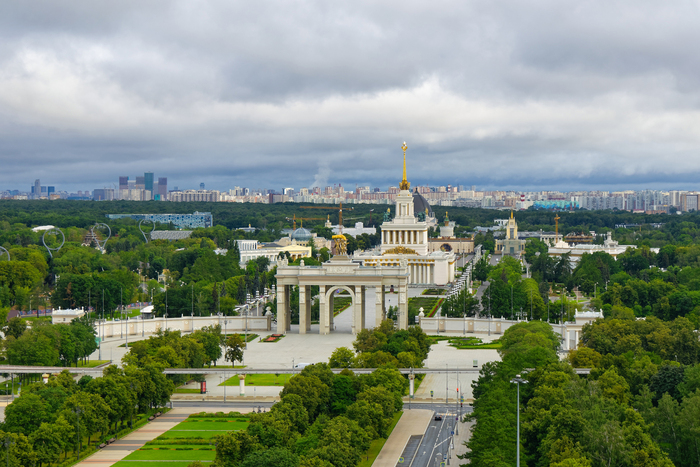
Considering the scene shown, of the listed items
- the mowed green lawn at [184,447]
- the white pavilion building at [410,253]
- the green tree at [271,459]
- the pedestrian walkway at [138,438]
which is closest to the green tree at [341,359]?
the pedestrian walkway at [138,438]

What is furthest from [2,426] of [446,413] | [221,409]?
[446,413]

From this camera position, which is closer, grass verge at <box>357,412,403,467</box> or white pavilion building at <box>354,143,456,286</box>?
grass verge at <box>357,412,403,467</box>

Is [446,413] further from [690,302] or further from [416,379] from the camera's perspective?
[690,302]

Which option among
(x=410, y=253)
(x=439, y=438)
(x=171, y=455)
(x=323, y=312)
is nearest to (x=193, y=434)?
(x=171, y=455)

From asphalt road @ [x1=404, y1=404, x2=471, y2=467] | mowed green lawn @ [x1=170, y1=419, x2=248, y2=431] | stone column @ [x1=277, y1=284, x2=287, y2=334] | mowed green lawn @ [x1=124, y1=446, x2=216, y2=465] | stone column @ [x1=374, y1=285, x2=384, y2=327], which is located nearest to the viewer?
asphalt road @ [x1=404, y1=404, x2=471, y2=467]

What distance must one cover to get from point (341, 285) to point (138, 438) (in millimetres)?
32369

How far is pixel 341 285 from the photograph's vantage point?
243ft

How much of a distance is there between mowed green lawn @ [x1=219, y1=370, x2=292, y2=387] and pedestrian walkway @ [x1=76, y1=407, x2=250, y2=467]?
5.81 m

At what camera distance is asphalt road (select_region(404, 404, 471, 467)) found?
39594 mm

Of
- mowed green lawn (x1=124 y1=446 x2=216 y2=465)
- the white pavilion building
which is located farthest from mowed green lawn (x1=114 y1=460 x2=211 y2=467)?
the white pavilion building

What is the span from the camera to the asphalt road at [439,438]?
130 feet

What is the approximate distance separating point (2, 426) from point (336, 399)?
15886 mm

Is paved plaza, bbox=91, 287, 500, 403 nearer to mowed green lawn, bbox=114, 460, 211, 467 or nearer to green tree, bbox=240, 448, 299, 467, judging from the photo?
mowed green lawn, bbox=114, 460, 211, 467

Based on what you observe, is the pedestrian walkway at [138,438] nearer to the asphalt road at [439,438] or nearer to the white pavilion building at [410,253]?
the asphalt road at [439,438]
